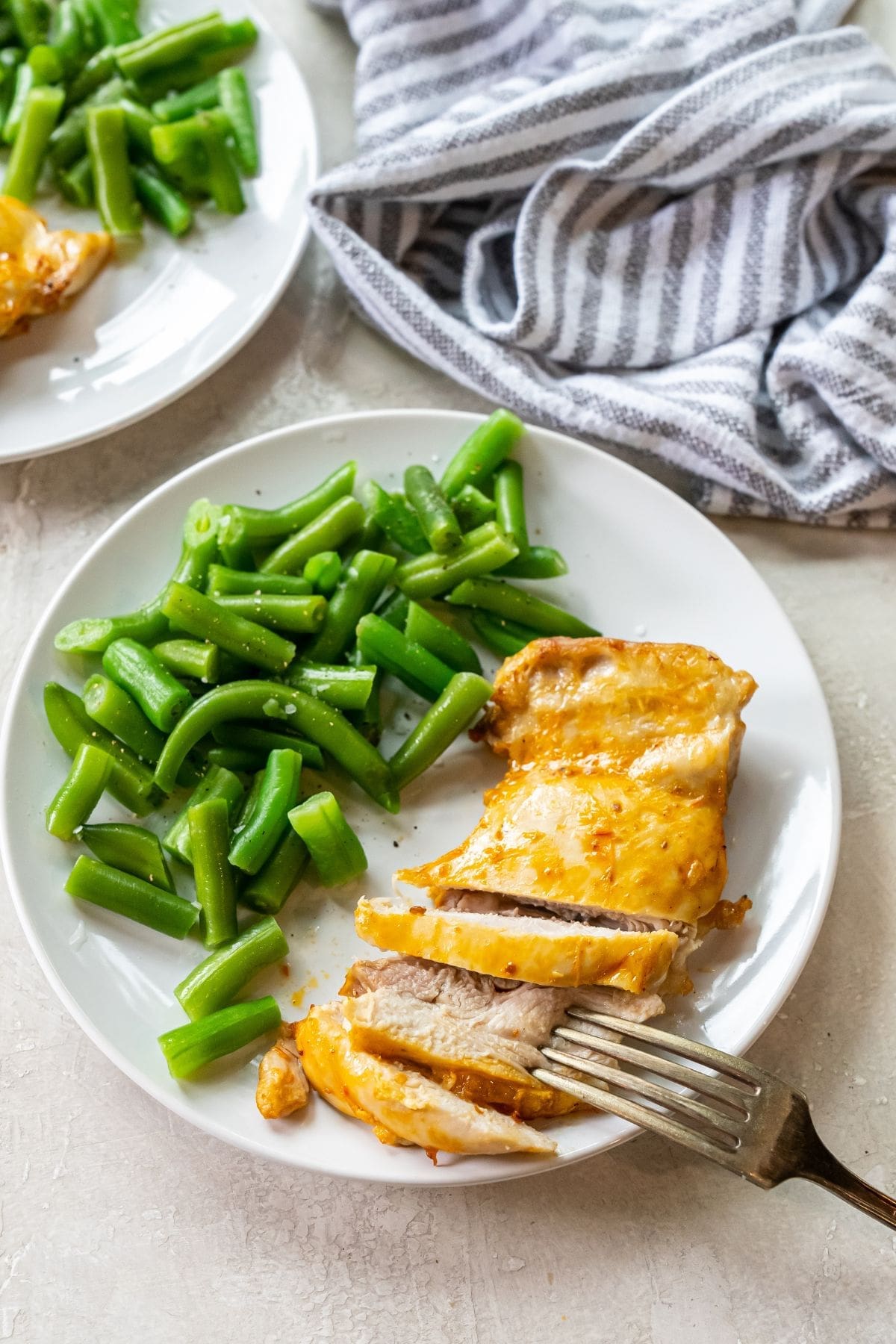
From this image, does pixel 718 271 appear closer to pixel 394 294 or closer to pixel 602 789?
pixel 394 294

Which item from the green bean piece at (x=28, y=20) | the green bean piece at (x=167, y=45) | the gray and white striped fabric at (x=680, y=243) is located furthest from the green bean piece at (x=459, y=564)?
the green bean piece at (x=28, y=20)

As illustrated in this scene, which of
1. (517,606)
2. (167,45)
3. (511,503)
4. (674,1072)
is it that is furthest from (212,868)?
(167,45)

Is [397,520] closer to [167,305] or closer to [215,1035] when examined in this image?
[167,305]

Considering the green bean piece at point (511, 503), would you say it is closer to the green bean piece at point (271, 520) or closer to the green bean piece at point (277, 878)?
the green bean piece at point (271, 520)

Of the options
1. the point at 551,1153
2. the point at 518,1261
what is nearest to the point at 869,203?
the point at 551,1153

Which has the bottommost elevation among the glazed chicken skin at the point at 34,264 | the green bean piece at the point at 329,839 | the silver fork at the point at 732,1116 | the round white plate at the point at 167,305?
the silver fork at the point at 732,1116
